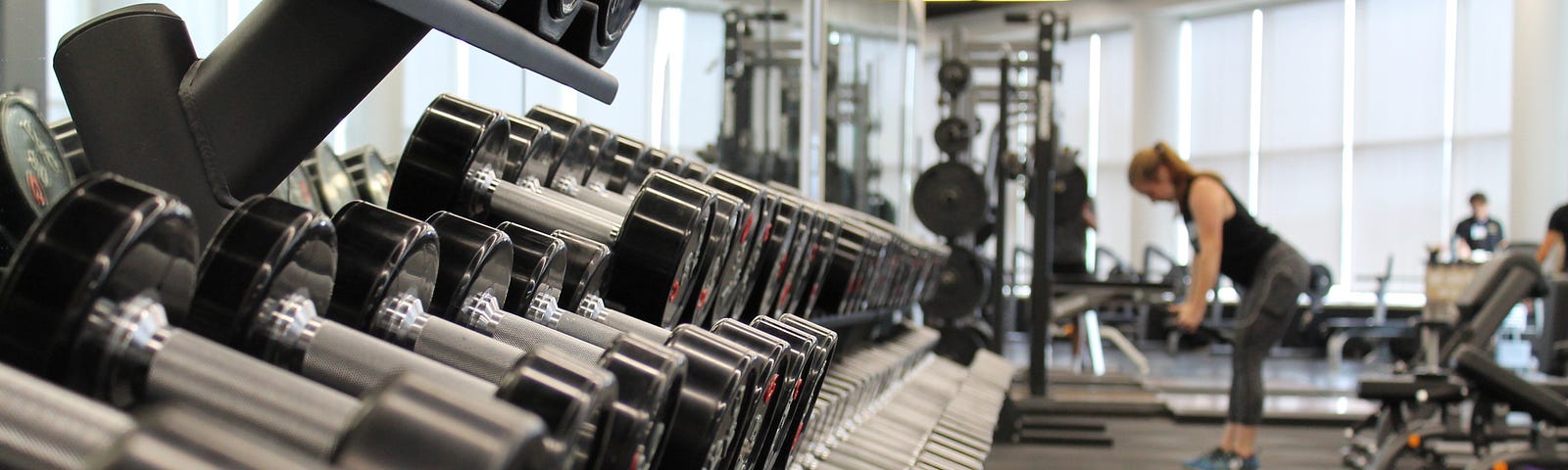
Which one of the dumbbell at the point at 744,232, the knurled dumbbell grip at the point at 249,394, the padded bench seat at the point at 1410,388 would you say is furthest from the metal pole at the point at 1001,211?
the knurled dumbbell grip at the point at 249,394

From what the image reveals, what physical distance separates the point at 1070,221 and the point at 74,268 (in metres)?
8.90

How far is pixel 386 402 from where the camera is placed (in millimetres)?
419

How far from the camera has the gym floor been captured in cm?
530

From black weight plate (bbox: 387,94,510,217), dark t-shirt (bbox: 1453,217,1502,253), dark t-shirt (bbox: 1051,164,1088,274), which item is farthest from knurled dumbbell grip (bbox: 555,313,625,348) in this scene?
dark t-shirt (bbox: 1453,217,1502,253)

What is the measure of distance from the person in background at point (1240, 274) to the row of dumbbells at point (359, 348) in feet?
13.7

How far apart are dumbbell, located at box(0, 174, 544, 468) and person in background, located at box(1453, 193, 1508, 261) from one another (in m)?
11.0

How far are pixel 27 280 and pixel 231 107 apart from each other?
444 mm

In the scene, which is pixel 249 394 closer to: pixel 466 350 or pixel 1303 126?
pixel 466 350

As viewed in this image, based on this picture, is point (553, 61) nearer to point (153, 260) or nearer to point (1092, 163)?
point (153, 260)

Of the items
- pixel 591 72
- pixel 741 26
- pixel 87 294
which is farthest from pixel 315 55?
pixel 741 26

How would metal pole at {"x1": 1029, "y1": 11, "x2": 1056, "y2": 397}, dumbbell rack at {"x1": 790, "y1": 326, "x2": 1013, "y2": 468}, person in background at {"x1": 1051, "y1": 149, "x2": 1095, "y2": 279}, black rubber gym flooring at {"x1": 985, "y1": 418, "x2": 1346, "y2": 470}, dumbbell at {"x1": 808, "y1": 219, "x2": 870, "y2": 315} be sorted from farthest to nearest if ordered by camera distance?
person in background at {"x1": 1051, "y1": 149, "x2": 1095, "y2": 279}, metal pole at {"x1": 1029, "y1": 11, "x2": 1056, "y2": 397}, black rubber gym flooring at {"x1": 985, "y1": 418, "x2": 1346, "y2": 470}, dumbbell at {"x1": 808, "y1": 219, "x2": 870, "y2": 315}, dumbbell rack at {"x1": 790, "y1": 326, "x2": 1013, "y2": 468}

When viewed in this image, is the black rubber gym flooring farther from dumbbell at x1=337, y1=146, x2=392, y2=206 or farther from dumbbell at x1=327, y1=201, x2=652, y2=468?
dumbbell at x1=327, y1=201, x2=652, y2=468

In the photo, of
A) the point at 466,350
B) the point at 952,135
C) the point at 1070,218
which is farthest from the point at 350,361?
the point at 1070,218

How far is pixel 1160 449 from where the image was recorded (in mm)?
5703
